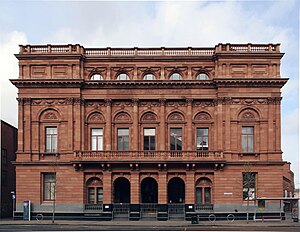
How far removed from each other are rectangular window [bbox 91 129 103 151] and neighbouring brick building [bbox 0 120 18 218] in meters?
16.2

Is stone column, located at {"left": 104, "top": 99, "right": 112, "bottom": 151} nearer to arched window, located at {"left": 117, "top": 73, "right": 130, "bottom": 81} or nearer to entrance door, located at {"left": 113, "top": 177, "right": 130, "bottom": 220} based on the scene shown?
arched window, located at {"left": 117, "top": 73, "right": 130, "bottom": 81}

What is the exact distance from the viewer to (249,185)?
62688 millimetres

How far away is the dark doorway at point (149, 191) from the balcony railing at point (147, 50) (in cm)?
1621

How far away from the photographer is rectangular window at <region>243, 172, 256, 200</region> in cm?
6244

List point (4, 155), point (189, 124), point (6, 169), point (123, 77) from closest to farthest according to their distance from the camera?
point (189, 124) < point (123, 77) < point (4, 155) < point (6, 169)

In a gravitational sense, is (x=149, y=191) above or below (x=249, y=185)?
below

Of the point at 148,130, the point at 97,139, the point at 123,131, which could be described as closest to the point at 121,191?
the point at 97,139

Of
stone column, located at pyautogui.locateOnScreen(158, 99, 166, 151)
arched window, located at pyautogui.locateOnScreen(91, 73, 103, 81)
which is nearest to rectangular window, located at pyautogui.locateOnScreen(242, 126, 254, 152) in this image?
stone column, located at pyautogui.locateOnScreen(158, 99, 166, 151)

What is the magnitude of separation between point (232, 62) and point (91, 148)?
20421mm

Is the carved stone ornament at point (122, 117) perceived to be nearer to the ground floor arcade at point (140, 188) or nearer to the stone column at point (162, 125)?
the stone column at point (162, 125)

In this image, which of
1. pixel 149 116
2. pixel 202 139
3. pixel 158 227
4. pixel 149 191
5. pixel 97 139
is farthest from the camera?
pixel 149 191

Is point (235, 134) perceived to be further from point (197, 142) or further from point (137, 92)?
point (137, 92)

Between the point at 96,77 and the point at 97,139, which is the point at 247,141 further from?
the point at 96,77

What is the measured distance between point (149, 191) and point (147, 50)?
58.3ft
